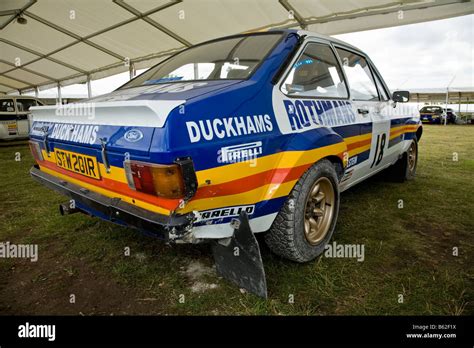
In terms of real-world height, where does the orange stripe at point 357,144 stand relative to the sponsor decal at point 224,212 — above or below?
above

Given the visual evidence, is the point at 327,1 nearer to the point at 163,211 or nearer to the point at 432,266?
the point at 432,266

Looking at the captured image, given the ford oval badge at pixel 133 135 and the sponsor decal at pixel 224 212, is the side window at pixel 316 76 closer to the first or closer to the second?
the sponsor decal at pixel 224 212

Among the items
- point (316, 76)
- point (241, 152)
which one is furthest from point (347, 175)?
point (241, 152)

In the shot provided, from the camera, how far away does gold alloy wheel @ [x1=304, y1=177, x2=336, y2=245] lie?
2.09m

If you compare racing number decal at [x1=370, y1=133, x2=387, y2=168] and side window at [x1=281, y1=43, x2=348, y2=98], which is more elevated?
side window at [x1=281, y1=43, x2=348, y2=98]

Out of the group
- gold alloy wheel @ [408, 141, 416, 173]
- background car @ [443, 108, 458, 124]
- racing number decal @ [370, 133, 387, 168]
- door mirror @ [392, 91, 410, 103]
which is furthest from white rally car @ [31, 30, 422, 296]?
background car @ [443, 108, 458, 124]

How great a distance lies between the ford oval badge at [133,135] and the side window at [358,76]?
1.90m

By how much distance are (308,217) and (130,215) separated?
1237mm

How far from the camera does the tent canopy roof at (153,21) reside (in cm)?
565

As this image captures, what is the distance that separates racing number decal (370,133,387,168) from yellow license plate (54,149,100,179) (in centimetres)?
251

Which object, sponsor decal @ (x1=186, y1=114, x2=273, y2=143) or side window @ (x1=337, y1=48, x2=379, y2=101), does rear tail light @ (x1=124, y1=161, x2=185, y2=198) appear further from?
side window @ (x1=337, y1=48, x2=379, y2=101)

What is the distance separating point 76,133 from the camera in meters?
1.70

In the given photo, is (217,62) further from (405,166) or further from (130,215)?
(405,166)

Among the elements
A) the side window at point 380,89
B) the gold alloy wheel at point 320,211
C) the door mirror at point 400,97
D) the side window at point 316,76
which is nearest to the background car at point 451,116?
the door mirror at point 400,97
